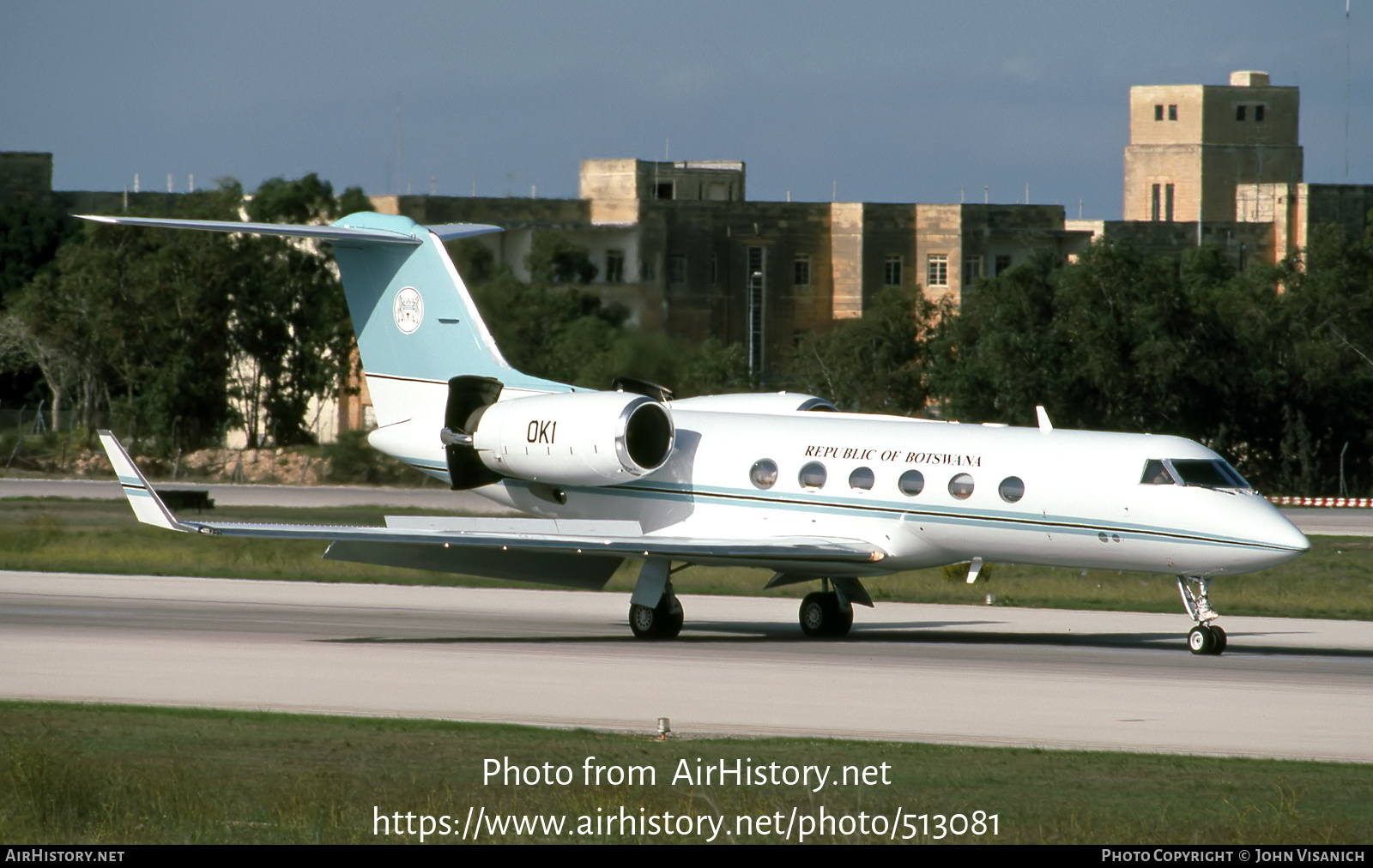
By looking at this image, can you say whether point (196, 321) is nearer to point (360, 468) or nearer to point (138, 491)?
point (360, 468)

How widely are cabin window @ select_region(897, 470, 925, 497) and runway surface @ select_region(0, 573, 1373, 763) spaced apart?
2023mm

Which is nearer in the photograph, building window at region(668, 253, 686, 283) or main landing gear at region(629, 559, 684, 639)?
main landing gear at region(629, 559, 684, 639)

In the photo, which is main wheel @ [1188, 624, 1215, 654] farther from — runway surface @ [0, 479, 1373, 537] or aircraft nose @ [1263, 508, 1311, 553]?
runway surface @ [0, 479, 1373, 537]

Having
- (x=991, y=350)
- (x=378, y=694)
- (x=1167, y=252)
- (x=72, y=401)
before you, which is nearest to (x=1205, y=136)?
(x=1167, y=252)

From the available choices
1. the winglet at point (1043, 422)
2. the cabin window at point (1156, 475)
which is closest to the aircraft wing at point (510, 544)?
the winglet at point (1043, 422)

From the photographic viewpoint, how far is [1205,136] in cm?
13375

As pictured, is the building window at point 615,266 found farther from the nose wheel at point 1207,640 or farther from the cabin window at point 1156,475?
the nose wheel at point 1207,640

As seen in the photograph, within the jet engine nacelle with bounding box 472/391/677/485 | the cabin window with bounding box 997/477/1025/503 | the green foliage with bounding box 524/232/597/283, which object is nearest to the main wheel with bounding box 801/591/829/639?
the jet engine nacelle with bounding box 472/391/677/485

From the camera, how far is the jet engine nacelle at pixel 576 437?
24781mm

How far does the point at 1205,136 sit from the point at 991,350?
245ft

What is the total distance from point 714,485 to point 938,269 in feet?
256

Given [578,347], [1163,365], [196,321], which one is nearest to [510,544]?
[1163,365]

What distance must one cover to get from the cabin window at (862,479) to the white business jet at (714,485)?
1.4 inches

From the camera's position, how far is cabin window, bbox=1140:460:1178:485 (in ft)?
75.0
